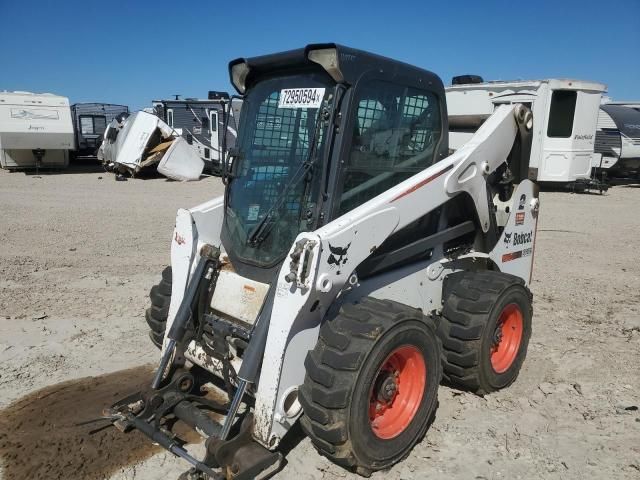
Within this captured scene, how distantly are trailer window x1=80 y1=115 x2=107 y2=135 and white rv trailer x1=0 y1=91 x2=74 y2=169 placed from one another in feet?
10.7

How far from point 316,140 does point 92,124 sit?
23.0 meters

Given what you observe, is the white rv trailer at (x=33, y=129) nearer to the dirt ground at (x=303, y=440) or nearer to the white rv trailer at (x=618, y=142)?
the dirt ground at (x=303, y=440)

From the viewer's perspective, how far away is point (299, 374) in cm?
300

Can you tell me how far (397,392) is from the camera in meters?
3.26

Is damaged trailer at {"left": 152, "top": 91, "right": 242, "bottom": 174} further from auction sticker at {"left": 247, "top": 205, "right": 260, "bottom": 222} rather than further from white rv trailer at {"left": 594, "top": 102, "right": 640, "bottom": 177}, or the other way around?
auction sticker at {"left": 247, "top": 205, "right": 260, "bottom": 222}

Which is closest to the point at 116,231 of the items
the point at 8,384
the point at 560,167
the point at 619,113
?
the point at 8,384

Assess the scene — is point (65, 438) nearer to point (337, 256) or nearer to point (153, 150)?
point (337, 256)

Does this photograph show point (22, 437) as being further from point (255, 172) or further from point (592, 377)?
point (592, 377)

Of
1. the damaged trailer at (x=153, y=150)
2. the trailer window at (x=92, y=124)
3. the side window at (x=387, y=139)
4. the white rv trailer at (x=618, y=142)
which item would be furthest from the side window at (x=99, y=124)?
the side window at (x=387, y=139)

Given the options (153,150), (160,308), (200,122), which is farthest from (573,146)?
(160,308)

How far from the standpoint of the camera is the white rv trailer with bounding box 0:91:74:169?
18.3 metres

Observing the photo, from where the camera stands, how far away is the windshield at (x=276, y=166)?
3.30 meters

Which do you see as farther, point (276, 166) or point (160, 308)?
point (160, 308)

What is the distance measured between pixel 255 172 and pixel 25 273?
15.0ft
